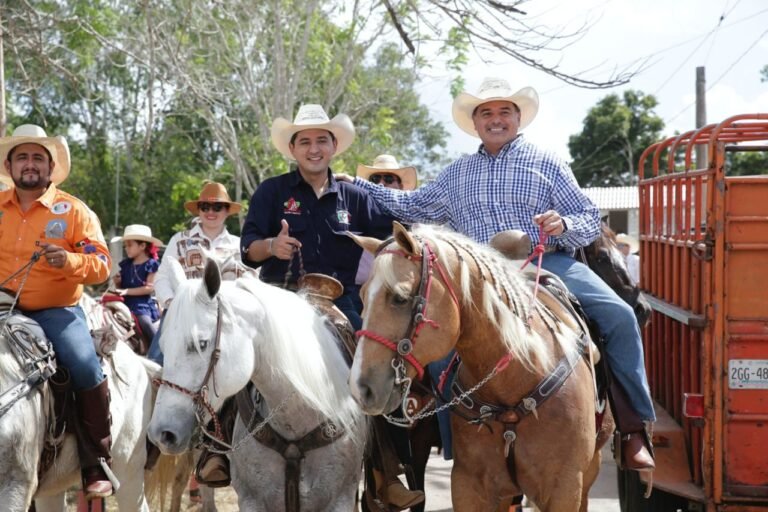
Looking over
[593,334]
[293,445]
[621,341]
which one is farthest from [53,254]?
[621,341]

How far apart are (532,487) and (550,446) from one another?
8.1 inches

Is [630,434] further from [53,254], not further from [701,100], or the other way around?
[701,100]

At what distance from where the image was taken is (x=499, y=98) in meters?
4.91

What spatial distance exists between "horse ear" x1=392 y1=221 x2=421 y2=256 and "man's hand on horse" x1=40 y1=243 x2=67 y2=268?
2165 mm

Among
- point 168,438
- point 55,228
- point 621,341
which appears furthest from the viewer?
point 55,228

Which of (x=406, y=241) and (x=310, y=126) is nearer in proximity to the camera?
(x=406, y=241)

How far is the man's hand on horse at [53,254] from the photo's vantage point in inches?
190

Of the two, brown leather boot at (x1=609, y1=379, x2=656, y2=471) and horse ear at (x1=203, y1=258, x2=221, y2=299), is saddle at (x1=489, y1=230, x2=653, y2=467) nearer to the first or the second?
brown leather boot at (x1=609, y1=379, x2=656, y2=471)

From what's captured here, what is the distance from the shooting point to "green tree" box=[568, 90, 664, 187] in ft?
156

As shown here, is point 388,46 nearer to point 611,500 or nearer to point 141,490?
point 611,500

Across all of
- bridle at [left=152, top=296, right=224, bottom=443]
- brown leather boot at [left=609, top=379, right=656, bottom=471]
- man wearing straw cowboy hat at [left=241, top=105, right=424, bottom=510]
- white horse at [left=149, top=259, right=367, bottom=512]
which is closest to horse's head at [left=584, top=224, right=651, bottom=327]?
brown leather boot at [left=609, top=379, right=656, bottom=471]

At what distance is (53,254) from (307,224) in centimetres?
140

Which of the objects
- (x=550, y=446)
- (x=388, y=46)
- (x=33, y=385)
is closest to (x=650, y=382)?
(x=550, y=446)

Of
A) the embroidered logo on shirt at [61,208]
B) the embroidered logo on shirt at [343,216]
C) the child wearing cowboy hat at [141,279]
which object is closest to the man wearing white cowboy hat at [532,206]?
the embroidered logo on shirt at [343,216]
